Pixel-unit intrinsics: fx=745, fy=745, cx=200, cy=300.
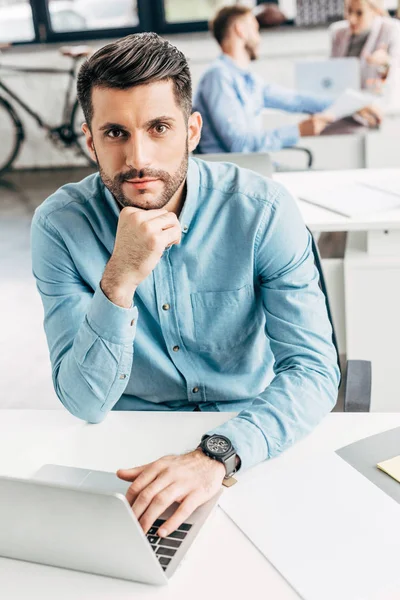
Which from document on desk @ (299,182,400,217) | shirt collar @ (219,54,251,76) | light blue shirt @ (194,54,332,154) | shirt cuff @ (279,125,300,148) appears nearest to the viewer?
document on desk @ (299,182,400,217)

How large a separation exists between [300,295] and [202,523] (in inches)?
20.1

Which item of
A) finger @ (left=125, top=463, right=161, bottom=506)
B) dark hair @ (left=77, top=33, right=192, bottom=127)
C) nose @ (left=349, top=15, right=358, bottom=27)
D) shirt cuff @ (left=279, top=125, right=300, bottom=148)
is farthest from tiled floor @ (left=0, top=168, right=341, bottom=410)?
nose @ (left=349, top=15, right=358, bottom=27)

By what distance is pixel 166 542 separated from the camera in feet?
3.13

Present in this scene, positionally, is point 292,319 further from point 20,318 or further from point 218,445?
point 20,318

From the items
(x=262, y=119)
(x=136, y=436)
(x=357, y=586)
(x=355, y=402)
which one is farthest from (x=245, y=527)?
(x=262, y=119)

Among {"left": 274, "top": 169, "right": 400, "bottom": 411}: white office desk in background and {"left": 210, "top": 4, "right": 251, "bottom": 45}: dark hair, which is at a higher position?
{"left": 210, "top": 4, "right": 251, "bottom": 45}: dark hair

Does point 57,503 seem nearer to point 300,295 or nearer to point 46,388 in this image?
point 300,295

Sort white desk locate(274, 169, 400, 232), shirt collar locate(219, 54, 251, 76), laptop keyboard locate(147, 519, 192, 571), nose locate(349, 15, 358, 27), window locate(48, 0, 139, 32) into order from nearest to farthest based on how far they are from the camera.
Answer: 1. laptop keyboard locate(147, 519, 192, 571)
2. white desk locate(274, 169, 400, 232)
3. shirt collar locate(219, 54, 251, 76)
4. nose locate(349, 15, 358, 27)
5. window locate(48, 0, 139, 32)

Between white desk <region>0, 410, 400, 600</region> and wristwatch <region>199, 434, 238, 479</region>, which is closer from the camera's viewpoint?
white desk <region>0, 410, 400, 600</region>

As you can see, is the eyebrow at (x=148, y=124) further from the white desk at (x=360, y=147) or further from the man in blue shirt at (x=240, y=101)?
the white desk at (x=360, y=147)

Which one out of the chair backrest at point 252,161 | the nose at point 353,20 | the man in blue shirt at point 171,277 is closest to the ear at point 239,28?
the nose at point 353,20

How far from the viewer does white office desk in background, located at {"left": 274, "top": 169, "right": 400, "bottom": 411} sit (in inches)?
91.8

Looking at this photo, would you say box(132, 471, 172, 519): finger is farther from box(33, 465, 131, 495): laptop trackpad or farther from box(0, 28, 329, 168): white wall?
box(0, 28, 329, 168): white wall

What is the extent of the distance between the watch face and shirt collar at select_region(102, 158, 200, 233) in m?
0.44
